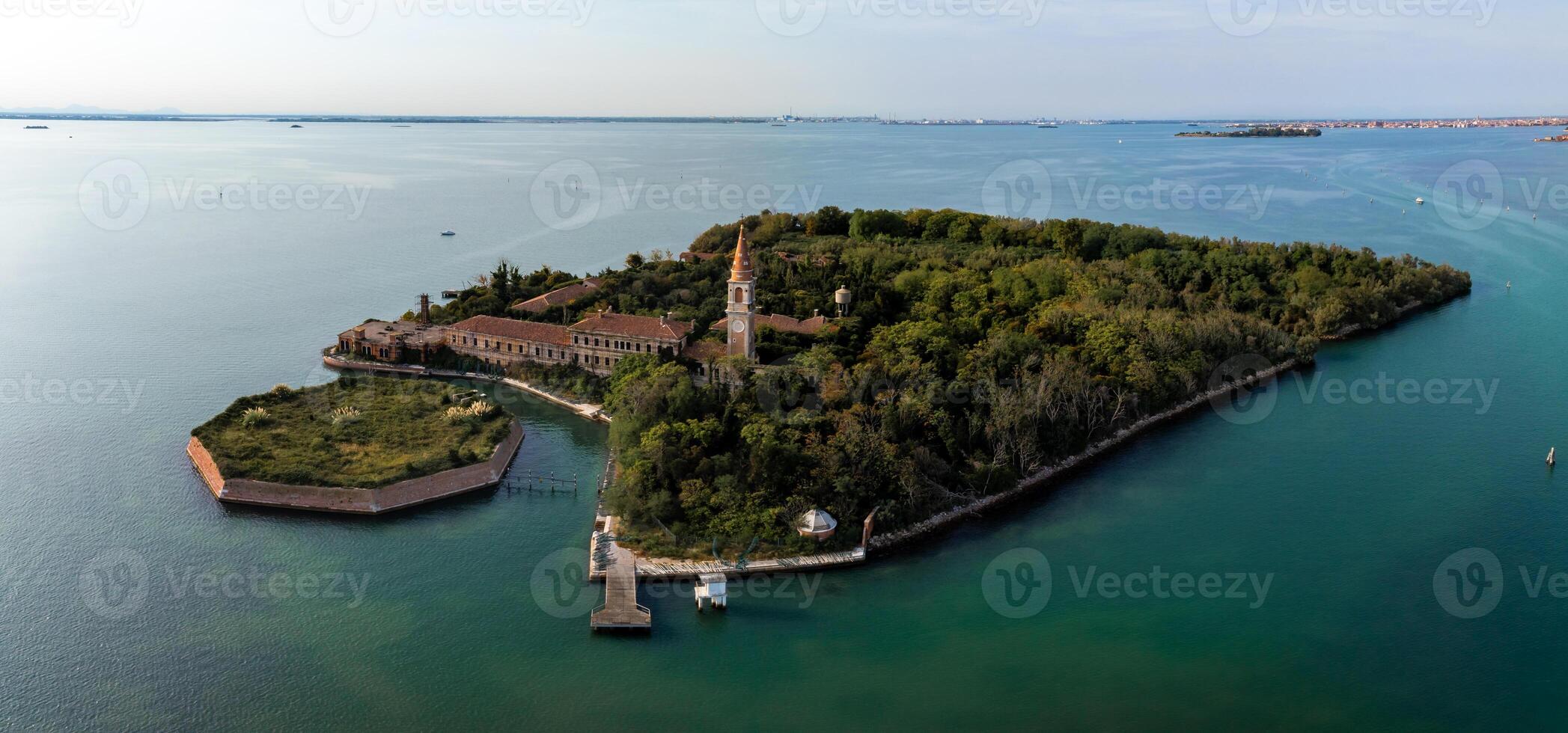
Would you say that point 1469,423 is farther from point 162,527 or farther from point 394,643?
point 162,527

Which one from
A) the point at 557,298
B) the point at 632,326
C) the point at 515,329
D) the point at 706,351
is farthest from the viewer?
the point at 557,298

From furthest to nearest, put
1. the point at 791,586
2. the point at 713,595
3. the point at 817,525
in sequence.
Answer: the point at 817,525
the point at 791,586
the point at 713,595

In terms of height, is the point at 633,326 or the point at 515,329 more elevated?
the point at 633,326

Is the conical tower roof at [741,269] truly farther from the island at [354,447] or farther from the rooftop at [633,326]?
the island at [354,447]

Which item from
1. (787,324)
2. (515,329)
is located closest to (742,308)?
(787,324)

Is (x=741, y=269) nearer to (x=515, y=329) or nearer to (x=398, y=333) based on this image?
(x=515, y=329)

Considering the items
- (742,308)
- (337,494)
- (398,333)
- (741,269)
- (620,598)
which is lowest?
(620,598)
